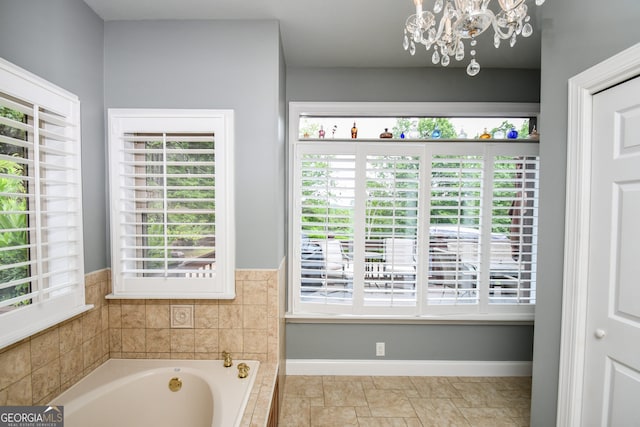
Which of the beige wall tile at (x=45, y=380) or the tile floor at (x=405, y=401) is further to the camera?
the tile floor at (x=405, y=401)

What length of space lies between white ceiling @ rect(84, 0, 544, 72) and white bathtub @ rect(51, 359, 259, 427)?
2.21 m

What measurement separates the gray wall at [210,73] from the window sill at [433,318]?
126 centimetres

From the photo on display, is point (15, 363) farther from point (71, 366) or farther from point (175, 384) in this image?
point (175, 384)

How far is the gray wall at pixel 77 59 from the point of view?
4.23ft

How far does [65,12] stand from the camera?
154 centimetres

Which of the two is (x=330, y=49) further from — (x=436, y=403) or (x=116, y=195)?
(x=436, y=403)

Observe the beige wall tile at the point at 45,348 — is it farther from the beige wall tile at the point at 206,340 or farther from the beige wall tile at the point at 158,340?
the beige wall tile at the point at 206,340

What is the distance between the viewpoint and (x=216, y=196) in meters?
1.83

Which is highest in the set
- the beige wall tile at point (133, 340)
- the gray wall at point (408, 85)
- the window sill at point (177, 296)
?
the gray wall at point (408, 85)

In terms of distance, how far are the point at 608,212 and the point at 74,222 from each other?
2664 millimetres

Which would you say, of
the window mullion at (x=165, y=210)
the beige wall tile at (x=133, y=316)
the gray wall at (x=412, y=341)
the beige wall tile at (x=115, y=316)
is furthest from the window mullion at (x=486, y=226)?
the beige wall tile at (x=115, y=316)

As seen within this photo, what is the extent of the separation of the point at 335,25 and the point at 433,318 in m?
2.38

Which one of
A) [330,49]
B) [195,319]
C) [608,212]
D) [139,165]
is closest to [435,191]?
[608,212]

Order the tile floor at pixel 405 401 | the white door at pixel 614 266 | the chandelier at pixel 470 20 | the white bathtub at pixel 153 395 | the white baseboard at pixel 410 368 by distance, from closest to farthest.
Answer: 1. the chandelier at pixel 470 20
2. the white door at pixel 614 266
3. the white bathtub at pixel 153 395
4. the tile floor at pixel 405 401
5. the white baseboard at pixel 410 368
